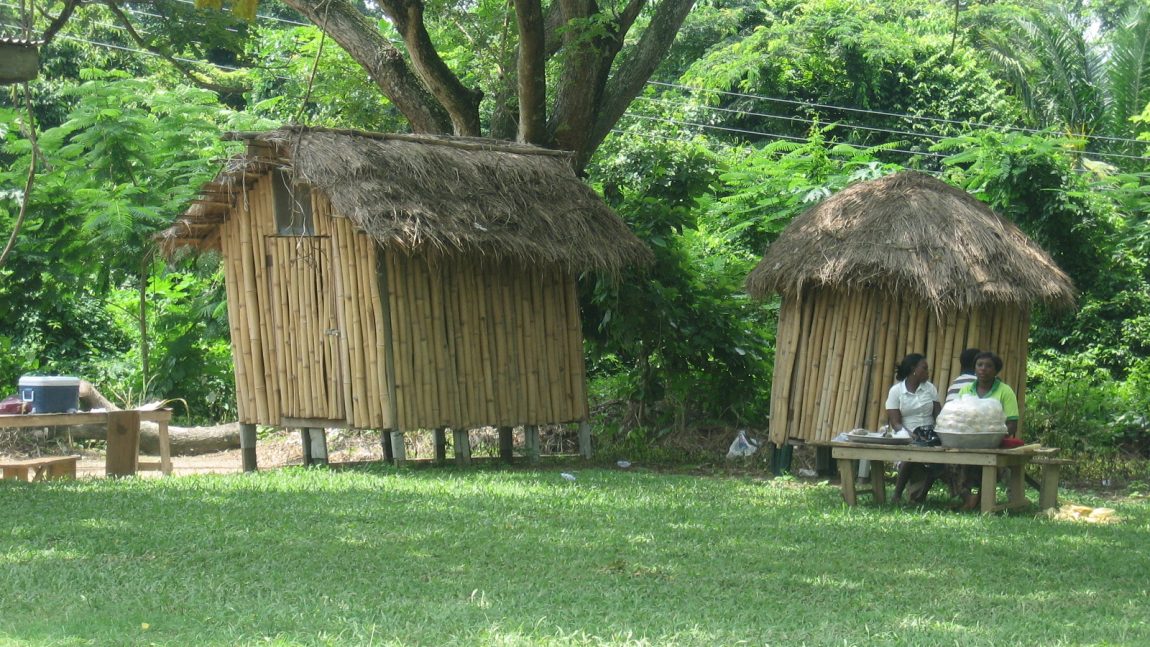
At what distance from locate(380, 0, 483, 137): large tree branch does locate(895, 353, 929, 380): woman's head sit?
5673 mm

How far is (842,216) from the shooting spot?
11.0 metres

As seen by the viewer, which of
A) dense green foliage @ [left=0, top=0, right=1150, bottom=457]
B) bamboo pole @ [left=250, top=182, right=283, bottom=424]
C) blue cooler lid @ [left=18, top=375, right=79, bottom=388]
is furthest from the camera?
dense green foliage @ [left=0, top=0, right=1150, bottom=457]

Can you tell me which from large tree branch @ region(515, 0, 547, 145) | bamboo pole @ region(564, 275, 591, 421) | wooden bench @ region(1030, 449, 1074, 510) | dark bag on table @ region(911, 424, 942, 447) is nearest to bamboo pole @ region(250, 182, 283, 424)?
bamboo pole @ region(564, 275, 591, 421)

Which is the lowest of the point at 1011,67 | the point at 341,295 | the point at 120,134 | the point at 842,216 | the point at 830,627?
the point at 830,627

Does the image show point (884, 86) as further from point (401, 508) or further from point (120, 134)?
point (401, 508)

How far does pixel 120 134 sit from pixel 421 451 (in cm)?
503

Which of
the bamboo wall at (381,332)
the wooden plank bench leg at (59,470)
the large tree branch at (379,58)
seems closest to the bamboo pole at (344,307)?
the bamboo wall at (381,332)

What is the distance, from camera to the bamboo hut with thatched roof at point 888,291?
1024 centimetres

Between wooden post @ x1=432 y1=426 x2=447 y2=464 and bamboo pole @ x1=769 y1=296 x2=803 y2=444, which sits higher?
bamboo pole @ x1=769 y1=296 x2=803 y2=444

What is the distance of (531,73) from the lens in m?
12.6

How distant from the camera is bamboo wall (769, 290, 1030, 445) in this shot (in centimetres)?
1051

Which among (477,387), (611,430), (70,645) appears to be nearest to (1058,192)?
(611,430)

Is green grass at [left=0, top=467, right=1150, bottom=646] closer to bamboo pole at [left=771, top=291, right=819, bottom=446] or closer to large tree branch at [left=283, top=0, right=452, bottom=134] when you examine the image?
bamboo pole at [left=771, top=291, right=819, bottom=446]

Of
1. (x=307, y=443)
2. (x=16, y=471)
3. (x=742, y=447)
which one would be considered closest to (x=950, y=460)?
(x=742, y=447)
